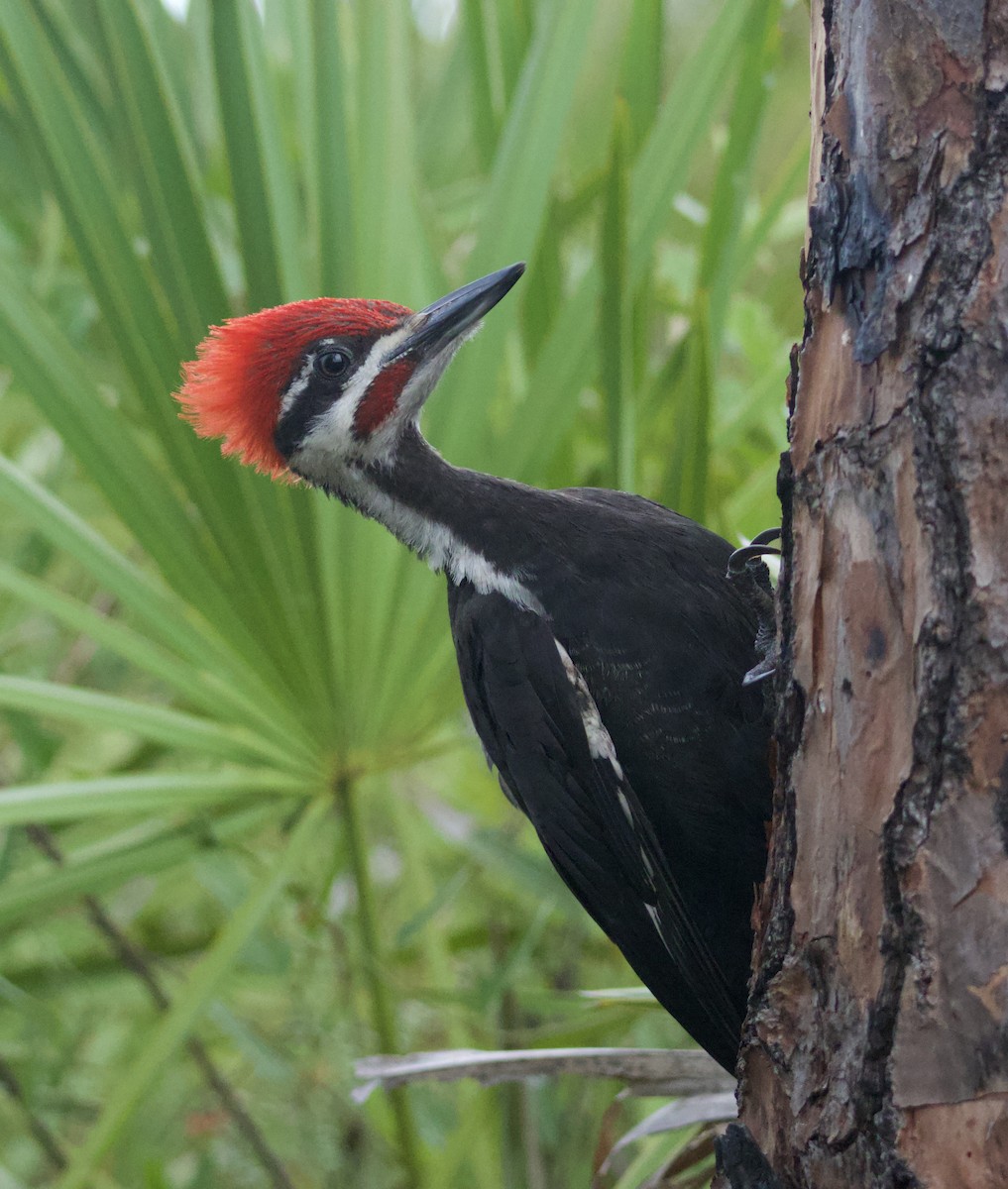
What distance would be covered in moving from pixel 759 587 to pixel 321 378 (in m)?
0.67

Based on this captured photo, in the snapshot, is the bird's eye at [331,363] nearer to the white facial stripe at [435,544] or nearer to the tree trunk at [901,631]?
the white facial stripe at [435,544]

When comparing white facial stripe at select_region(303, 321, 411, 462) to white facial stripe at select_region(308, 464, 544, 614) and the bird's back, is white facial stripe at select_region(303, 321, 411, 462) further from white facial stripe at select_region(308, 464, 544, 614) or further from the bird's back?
the bird's back

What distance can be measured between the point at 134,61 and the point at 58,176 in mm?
180

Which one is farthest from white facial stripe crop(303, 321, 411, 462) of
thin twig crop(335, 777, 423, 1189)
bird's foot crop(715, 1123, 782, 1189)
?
bird's foot crop(715, 1123, 782, 1189)

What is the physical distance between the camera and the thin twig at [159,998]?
203 cm

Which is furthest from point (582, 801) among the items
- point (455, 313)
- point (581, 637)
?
point (455, 313)

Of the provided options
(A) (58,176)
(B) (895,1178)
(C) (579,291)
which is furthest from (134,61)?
(B) (895,1178)

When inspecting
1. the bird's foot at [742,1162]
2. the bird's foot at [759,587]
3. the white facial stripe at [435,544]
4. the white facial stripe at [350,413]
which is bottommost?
the bird's foot at [742,1162]

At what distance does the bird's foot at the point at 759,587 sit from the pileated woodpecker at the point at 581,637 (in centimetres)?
3

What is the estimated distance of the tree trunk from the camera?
2.59 feet

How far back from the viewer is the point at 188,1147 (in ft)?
9.28

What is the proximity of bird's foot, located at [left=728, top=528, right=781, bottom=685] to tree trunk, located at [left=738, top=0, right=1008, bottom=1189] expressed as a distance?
459 mm

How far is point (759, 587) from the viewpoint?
159 centimetres

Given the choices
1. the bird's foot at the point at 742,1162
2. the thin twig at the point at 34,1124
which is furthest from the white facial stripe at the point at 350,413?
the thin twig at the point at 34,1124
